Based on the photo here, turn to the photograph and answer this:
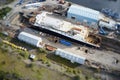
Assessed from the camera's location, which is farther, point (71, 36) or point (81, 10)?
point (81, 10)

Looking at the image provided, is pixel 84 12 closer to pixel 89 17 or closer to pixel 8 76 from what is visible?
pixel 89 17

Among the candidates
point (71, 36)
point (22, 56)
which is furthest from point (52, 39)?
point (22, 56)

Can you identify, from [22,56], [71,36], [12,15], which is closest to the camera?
[22,56]

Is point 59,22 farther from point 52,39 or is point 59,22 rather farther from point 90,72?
point 90,72

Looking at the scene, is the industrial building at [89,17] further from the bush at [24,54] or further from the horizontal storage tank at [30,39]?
the bush at [24,54]

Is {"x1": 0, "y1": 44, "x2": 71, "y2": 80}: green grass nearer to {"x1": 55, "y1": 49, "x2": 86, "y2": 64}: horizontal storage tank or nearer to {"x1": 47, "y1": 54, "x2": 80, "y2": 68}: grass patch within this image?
{"x1": 47, "y1": 54, "x2": 80, "y2": 68}: grass patch
